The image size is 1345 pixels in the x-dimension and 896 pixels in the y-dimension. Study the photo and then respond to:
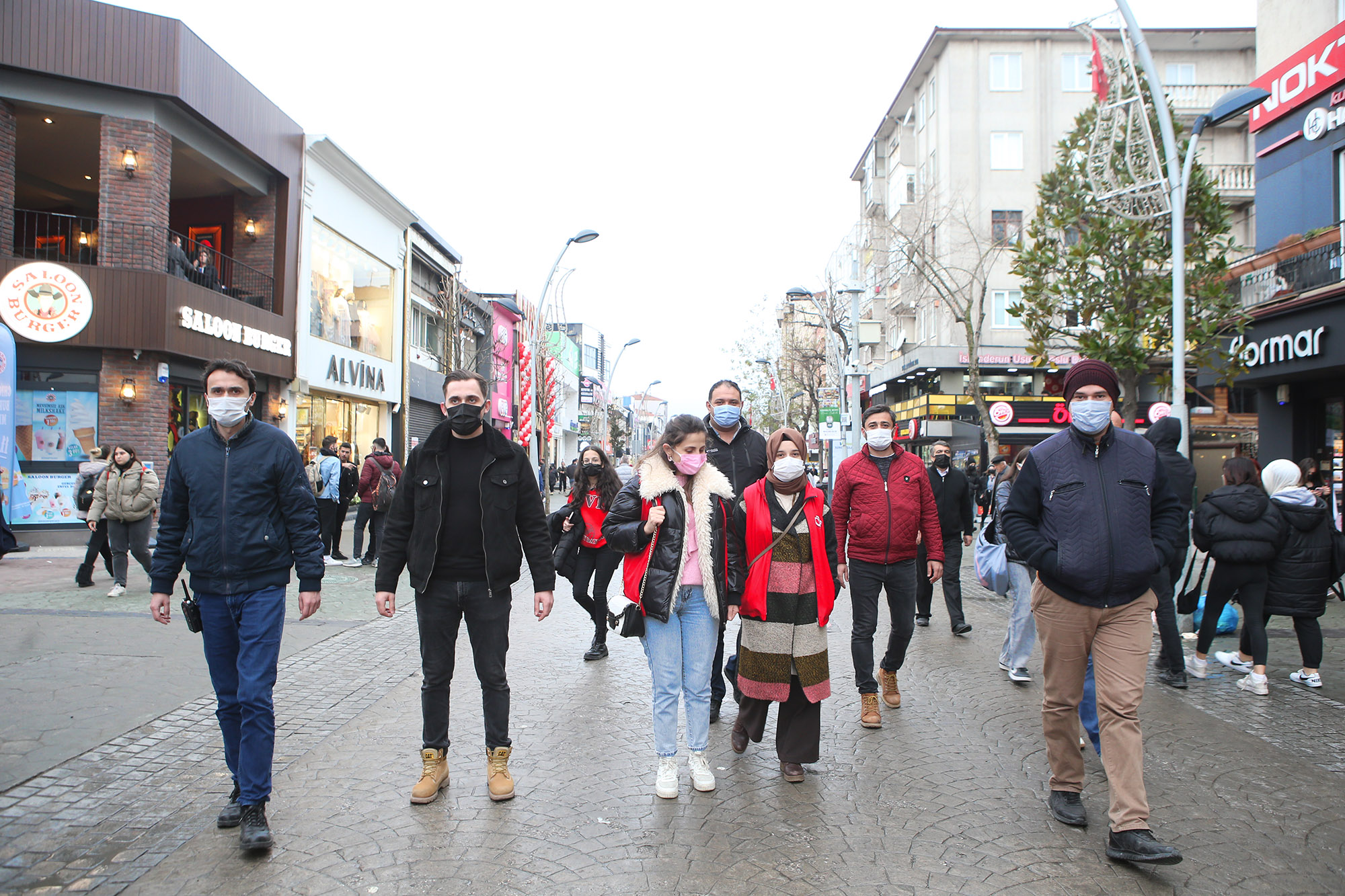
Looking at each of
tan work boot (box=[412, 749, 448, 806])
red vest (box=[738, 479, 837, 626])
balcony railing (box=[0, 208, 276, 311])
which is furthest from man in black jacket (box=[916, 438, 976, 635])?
balcony railing (box=[0, 208, 276, 311])

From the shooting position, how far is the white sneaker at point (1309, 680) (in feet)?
21.3

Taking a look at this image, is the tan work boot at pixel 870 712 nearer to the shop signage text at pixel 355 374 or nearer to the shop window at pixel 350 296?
the shop window at pixel 350 296

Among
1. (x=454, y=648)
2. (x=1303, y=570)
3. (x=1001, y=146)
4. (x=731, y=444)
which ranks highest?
(x=1001, y=146)

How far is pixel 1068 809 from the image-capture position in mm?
4012

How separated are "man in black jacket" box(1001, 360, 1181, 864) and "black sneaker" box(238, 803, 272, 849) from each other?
348 centimetres

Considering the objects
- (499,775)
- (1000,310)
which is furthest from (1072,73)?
(499,775)

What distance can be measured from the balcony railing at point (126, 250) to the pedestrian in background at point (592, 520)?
42.4 ft

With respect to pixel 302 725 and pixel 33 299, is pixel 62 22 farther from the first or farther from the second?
pixel 302 725

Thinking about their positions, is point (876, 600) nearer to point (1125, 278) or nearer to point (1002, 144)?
point (1125, 278)

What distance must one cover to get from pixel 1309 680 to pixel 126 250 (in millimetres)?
18381

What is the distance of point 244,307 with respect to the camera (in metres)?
18.9

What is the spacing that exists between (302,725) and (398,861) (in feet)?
7.33

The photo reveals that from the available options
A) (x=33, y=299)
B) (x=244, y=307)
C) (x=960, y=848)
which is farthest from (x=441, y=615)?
(x=244, y=307)

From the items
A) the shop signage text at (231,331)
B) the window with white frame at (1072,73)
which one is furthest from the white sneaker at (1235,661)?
the window with white frame at (1072,73)
